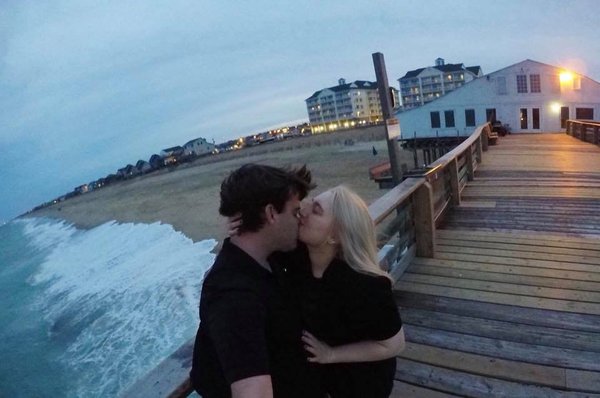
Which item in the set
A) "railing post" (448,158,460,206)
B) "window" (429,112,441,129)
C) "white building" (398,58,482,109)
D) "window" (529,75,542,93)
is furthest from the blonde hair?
"white building" (398,58,482,109)

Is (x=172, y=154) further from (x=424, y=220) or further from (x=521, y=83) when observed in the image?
(x=424, y=220)

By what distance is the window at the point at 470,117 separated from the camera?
31.3 metres

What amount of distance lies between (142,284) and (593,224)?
15250 mm

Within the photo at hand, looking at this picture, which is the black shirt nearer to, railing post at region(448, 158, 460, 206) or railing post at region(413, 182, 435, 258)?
railing post at region(413, 182, 435, 258)

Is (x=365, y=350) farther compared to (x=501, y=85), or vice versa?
(x=501, y=85)

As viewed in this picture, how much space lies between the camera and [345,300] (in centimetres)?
161

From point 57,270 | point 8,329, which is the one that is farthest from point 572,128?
point 57,270

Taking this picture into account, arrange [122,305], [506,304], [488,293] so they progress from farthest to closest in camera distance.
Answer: [122,305], [488,293], [506,304]

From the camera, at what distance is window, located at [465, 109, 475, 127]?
3133cm

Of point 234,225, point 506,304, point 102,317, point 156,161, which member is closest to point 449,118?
point 102,317

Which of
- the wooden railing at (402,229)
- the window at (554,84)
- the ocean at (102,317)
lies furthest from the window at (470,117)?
the wooden railing at (402,229)

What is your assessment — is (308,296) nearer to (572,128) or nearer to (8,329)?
(8,329)

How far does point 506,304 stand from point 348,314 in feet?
9.74

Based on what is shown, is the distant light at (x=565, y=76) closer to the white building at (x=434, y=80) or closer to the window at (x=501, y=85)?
the window at (x=501, y=85)
